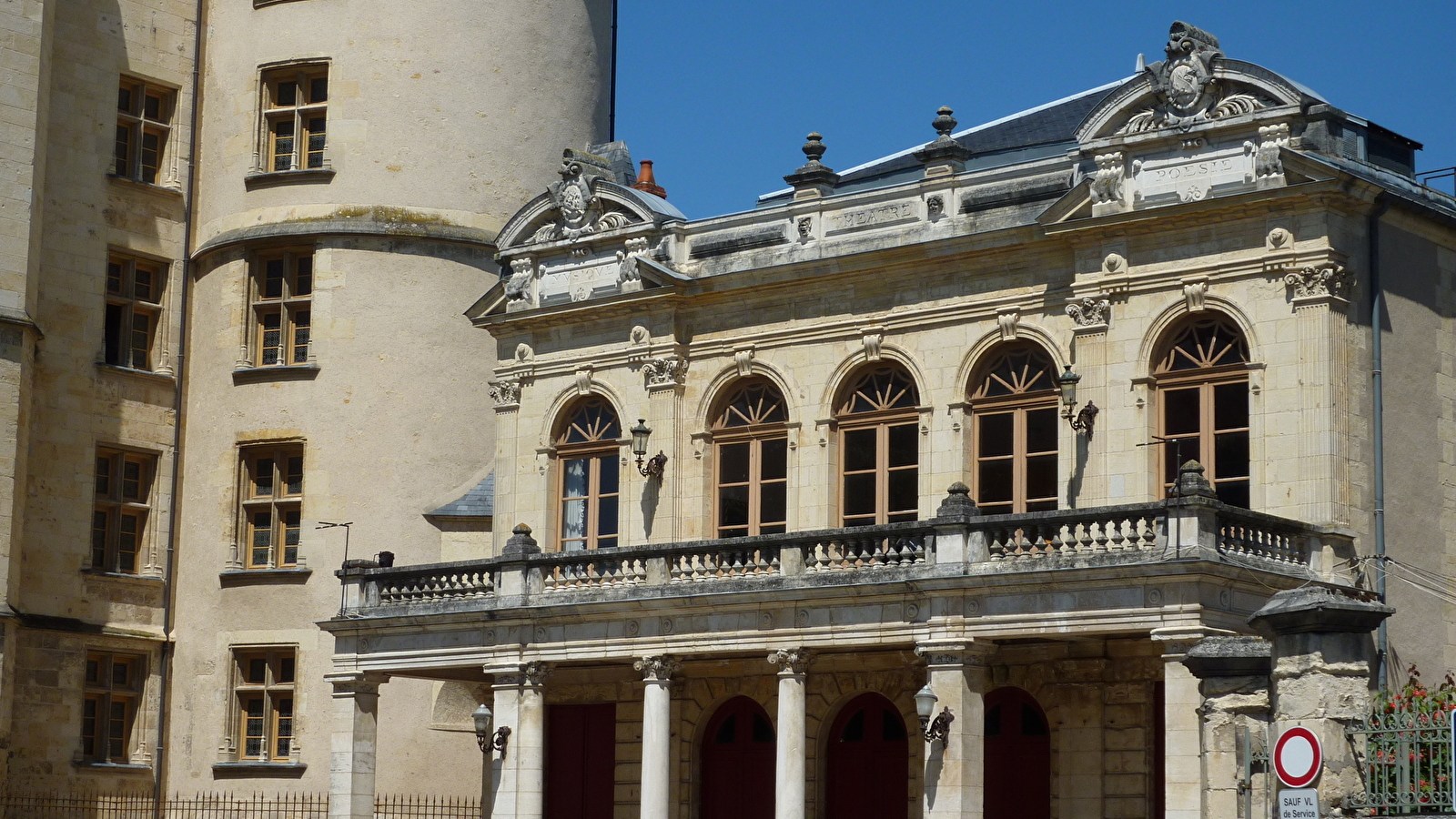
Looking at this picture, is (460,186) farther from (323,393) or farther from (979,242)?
(979,242)

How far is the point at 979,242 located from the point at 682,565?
5.55m

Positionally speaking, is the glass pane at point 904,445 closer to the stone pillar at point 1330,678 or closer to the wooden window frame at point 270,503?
the wooden window frame at point 270,503

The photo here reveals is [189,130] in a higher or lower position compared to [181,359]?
higher

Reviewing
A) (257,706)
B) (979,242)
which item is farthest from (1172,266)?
(257,706)

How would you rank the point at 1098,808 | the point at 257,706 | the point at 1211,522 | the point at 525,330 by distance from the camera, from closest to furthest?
the point at 1211,522 → the point at 1098,808 → the point at 525,330 → the point at 257,706

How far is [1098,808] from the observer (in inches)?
1030

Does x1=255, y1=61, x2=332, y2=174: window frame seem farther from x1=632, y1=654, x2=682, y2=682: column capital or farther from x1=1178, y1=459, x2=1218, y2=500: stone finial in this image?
x1=1178, y1=459, x2=1218, y2=500: stone finial

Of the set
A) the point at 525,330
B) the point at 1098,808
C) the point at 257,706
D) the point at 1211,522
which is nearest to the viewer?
the point at 1211,522

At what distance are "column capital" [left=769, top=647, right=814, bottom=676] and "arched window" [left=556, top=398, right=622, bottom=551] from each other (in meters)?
5.72

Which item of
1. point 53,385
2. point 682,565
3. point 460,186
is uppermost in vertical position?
point 460,186

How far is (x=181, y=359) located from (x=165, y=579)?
3658 millimetres

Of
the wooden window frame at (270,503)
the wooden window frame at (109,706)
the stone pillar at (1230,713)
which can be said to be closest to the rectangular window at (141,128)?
the wooden window frame at (270,503)

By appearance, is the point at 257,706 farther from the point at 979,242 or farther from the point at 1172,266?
the point at 1172,266

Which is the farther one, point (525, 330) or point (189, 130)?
point (189, 130)
